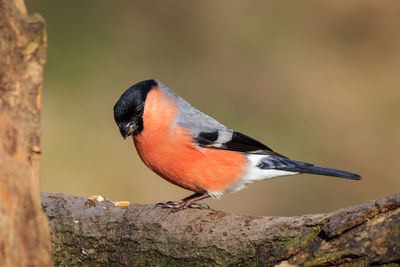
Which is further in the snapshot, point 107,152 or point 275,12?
point 275,12

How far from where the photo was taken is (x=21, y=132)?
262 centimetres

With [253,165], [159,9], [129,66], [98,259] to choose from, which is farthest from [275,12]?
[98,259]

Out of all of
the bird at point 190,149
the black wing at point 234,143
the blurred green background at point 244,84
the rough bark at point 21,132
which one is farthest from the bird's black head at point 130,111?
the blurred green background at point 244,84

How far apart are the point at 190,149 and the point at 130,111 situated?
Result: 552 millimetres

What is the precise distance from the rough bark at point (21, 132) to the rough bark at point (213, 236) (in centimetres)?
106

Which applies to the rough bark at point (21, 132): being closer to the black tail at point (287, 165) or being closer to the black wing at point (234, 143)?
the black wing at point (234, 143)

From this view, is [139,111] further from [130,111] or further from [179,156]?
[179,156]

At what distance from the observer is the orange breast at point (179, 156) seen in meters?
4.42

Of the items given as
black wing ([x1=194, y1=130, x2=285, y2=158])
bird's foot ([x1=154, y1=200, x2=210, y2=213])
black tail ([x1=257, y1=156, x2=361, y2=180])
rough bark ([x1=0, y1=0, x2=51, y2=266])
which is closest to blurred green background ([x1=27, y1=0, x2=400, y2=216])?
black tail ([x1=257, y1=156, x2=361, y2=180])

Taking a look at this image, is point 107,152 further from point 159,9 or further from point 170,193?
point 159,9

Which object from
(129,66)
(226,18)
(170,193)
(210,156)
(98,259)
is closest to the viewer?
(98,259)

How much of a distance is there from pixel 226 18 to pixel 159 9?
1096 millimetres

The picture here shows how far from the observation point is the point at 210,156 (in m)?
4.55

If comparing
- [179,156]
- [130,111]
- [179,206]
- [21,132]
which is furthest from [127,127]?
[21,132]
